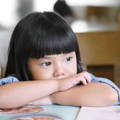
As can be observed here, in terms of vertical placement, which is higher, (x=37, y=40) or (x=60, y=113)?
(x=37, y=40)

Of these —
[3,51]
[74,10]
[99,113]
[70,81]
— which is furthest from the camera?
[74,10]

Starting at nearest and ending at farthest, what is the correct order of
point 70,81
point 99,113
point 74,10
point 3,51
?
1. point 99,113
2. point 70,81
3. point 3,51
4. point 74,10

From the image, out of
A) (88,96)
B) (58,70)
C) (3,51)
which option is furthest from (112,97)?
(3,51)

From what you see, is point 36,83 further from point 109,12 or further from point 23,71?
point 109,12

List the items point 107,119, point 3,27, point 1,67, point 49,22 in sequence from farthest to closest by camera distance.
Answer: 1. point 3,27
2. point 1,67
3. point 49,22
4. point 107,119

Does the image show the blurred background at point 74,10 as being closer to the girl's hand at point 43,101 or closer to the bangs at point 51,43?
the bangs at point 51,43

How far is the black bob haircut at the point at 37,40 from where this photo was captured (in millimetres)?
960

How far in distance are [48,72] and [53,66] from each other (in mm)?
26

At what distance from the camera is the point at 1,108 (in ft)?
2.89

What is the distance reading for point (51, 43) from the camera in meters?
0.96

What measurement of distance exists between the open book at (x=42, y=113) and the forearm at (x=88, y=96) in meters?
0.02

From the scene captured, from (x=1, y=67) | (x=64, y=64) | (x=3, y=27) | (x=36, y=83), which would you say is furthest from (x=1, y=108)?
(x=3, y=27)

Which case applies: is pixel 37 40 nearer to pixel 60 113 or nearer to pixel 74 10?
pixel 60 113

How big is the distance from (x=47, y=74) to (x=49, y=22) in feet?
0.51
